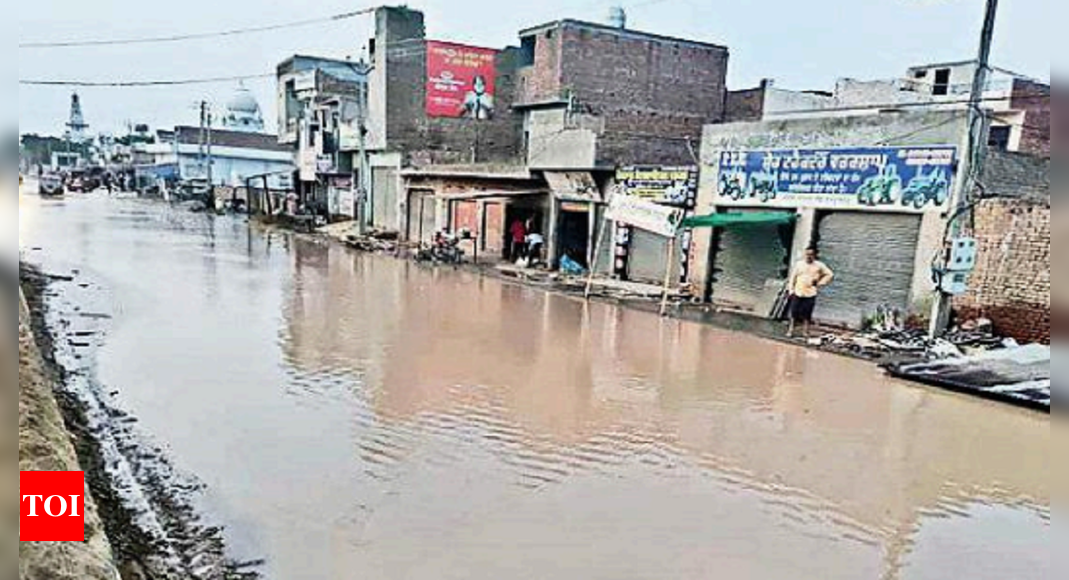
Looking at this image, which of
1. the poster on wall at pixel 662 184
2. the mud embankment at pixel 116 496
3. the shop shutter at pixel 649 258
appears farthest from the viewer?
the shop shutter at pixel 649 258

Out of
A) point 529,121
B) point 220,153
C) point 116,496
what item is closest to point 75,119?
point 529,121

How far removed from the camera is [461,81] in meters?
35.4

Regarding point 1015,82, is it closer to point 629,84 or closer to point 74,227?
point 629,84

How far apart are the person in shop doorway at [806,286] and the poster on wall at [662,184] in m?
5.14

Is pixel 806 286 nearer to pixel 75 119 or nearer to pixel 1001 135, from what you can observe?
pixel 1001 135

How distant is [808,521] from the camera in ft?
19.4

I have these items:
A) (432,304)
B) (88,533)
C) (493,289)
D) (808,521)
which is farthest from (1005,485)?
(493,289)

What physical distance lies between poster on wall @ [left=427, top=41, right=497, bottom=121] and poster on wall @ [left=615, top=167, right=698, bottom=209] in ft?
52.4

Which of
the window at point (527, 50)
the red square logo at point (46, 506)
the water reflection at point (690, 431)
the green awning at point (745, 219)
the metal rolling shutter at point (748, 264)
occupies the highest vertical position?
the window at point (527, 50)

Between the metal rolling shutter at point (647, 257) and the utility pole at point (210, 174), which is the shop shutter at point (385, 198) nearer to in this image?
the metal rolling shutter at point (647, 257)

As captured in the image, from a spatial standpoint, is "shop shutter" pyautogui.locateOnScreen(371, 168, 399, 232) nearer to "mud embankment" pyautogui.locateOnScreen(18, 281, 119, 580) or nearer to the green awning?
the green awning

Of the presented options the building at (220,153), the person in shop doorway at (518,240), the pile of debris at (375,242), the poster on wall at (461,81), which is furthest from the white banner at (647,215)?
the building at (220,153)

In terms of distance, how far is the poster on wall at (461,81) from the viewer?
35000 mm

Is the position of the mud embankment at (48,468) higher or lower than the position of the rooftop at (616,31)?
lower
